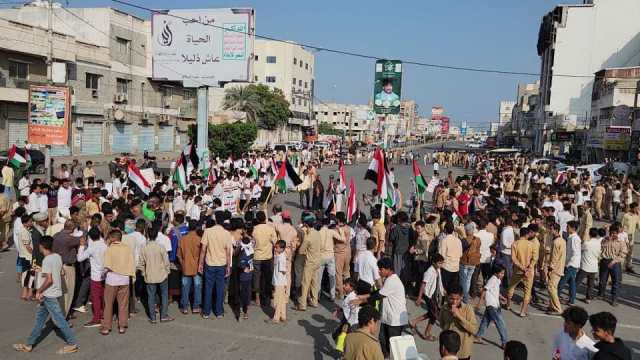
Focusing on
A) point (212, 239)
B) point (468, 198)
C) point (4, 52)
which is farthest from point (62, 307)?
point (4, 52)

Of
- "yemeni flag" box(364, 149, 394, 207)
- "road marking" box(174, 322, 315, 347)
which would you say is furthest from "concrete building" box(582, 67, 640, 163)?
"road marking" box(174, 322, 315, 347)

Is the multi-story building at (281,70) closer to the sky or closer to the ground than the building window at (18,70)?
closer to the sky

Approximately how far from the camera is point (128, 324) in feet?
26.5

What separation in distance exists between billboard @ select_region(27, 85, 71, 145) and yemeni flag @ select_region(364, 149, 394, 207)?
12.1 meters

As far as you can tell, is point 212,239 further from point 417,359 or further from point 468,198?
point 468,198

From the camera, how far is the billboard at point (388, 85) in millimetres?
46594

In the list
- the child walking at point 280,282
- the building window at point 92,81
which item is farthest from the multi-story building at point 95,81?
the child walking at point 280,282

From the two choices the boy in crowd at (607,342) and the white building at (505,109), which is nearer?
the boy in crowd at (607,342)

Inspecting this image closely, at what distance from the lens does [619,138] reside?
32.0m

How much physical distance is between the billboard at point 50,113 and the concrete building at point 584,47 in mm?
53937

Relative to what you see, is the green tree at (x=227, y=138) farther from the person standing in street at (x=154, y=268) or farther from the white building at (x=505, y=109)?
the white building at (x=505, y=109)

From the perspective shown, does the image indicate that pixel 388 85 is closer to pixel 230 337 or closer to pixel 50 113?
pixel 50 113

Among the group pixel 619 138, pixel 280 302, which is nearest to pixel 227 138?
pixel 619 138

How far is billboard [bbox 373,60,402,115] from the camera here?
46594 millimetres
